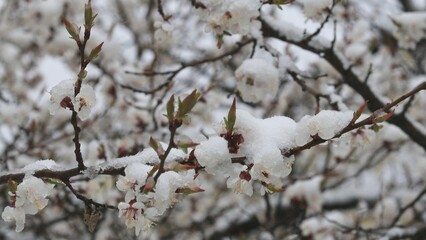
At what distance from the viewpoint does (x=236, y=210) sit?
5512 millimetres

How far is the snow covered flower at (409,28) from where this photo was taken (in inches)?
118

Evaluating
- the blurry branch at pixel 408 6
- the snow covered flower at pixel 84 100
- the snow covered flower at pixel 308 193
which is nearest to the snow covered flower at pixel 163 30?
the snow covered flower at pixel 84 100

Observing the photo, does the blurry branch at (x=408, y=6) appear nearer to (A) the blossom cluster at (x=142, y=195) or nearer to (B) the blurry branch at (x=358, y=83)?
(B) the blurry branch at (x=358, y=83)

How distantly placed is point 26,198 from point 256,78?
1071 mm

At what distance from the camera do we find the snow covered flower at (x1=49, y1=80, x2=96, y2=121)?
147 centimetres

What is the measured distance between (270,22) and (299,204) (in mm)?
1542

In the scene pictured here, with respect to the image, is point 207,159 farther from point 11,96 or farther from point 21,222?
point 11,96

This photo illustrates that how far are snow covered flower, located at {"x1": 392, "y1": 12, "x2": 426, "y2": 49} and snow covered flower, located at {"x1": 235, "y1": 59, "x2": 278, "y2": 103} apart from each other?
118 centimetres

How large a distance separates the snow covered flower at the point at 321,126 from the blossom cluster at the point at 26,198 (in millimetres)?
723

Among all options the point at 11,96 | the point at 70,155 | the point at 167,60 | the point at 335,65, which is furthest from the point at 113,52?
the point at 167,60

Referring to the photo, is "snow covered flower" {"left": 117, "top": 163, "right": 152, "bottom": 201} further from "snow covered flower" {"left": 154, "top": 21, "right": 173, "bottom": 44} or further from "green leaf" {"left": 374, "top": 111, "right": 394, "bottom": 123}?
"snow covered flower" {"left": 154, "top": 21, "right": 173, "bottom": 44}

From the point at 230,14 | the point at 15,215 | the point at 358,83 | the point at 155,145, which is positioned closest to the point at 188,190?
the point at 155,145

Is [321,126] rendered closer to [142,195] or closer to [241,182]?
[241,182]

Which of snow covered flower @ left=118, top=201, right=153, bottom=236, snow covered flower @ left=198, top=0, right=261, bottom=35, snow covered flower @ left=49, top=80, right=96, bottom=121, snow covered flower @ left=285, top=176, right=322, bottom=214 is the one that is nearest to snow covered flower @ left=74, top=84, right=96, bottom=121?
snow covered flower @ left=49, top=80, right=96, bottom=121
